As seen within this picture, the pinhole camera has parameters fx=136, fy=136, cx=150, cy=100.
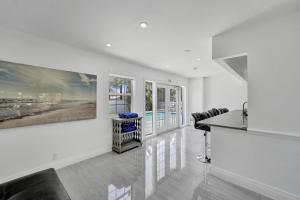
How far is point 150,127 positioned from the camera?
520 centimetres

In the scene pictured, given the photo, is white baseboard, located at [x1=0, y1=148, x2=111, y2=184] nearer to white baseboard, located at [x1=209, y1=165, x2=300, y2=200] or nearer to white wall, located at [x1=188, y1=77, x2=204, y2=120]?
white baseboard, located at [x1=209, y1=165, x2=300, y2=200]

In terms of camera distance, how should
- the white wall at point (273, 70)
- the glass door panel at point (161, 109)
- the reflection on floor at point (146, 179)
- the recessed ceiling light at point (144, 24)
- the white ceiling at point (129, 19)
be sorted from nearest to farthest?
the white ceiling at point (129, 19), the white wall at point (273, 70), the reflection on floor at point (146, 179), the recessed ceiling light at point (144, 24), the glass door panel at point (161, 109)

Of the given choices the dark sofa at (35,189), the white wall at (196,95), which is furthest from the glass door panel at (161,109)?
the dark sofa at (35,189)

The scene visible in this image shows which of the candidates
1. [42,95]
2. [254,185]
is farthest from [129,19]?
[254,185]

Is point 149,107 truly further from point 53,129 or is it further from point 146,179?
point 53,129

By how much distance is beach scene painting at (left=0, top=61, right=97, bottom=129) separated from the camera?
2.19 m

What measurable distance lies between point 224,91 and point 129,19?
5807mm

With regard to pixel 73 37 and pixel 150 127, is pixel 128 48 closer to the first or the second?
pixel 73 37

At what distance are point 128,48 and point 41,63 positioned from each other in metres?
1.70

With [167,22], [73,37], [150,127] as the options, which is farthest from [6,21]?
[150,127]

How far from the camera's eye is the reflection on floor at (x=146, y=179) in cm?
196

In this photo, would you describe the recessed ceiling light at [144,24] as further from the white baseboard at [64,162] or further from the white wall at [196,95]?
the white wall at [196,95]

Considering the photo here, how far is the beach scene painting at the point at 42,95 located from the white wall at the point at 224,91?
557cm

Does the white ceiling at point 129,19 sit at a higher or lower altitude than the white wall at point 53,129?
higher
